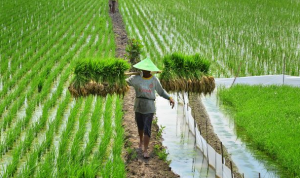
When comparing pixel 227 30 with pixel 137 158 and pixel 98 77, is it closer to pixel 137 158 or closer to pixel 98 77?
pixel 98 77

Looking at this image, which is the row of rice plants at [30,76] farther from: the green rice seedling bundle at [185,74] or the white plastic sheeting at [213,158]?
the white plastic sheeting at [213,158]

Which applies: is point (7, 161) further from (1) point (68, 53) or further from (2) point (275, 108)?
(1) point (68, 53)

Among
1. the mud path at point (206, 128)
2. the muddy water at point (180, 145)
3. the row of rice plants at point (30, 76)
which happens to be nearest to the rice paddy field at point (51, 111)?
the row of rice plants at point (30, 76)

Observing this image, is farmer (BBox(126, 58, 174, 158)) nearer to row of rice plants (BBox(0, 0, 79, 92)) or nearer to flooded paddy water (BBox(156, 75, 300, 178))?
flooded paddy water (BBox(156, 75, 300, 178))

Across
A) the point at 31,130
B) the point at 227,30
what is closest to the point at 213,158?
the point at 31,130

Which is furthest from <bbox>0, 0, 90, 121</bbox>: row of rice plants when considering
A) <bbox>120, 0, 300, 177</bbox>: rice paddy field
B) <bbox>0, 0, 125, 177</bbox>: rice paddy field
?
<bbox>120, 0, 300, 177</bbox>: rice paddy field

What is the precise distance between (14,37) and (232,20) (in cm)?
712

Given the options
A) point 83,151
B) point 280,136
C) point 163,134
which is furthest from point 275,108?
point 83,151

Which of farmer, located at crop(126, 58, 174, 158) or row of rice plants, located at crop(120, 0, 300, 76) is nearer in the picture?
farmer, located at crop(126, 58, 174, 158)

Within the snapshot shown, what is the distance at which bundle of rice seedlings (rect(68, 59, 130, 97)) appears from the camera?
5.60m

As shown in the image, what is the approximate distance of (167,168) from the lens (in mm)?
4898

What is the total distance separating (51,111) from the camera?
6785 millimetres

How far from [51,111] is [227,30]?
8339mm

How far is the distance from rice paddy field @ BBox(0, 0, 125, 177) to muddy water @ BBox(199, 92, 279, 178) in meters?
1.31
